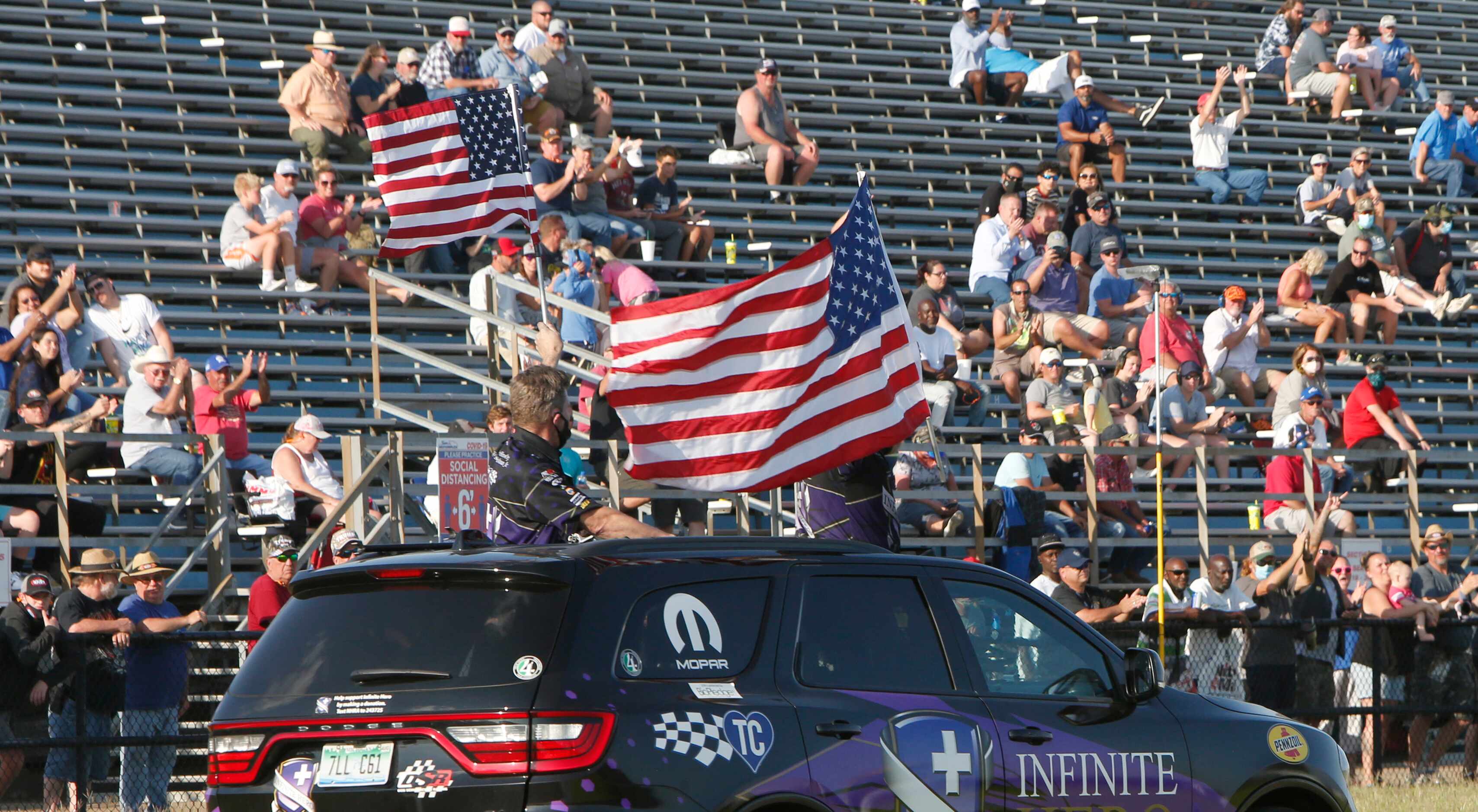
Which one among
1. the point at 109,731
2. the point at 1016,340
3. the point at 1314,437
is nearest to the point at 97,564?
the point at 109,731

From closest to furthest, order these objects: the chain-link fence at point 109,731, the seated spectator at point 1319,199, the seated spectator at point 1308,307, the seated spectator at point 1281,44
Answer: the chain-link fence at point 109,731 < the seated spectator at point 1308,307 < the seated spectator at point 1319,199 < the seated spectator at point 1281,44

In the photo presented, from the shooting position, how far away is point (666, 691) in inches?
217

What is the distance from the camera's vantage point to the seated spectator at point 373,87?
58.4 ft

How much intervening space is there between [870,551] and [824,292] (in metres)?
3.40

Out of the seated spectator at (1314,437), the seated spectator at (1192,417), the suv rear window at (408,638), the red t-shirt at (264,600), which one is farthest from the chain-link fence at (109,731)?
the seated spectator at (1314,437)

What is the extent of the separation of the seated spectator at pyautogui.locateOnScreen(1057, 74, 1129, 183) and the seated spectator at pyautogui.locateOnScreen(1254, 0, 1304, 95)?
15.9 ft

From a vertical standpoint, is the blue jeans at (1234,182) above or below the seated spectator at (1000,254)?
above

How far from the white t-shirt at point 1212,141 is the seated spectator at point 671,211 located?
7812mm

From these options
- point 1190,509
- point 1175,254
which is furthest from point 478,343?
point 1175,254

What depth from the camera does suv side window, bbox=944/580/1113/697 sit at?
6.46m

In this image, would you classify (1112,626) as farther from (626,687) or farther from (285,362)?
(285,362)

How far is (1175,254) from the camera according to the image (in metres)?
22.6

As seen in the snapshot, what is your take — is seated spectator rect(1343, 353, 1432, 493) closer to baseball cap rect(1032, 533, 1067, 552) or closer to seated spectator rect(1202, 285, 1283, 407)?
seated spectator rect(1202, 285, 1283, 407)

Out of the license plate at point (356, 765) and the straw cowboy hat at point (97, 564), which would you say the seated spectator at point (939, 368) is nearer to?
the straw cowboy hat at point (97, 564)
